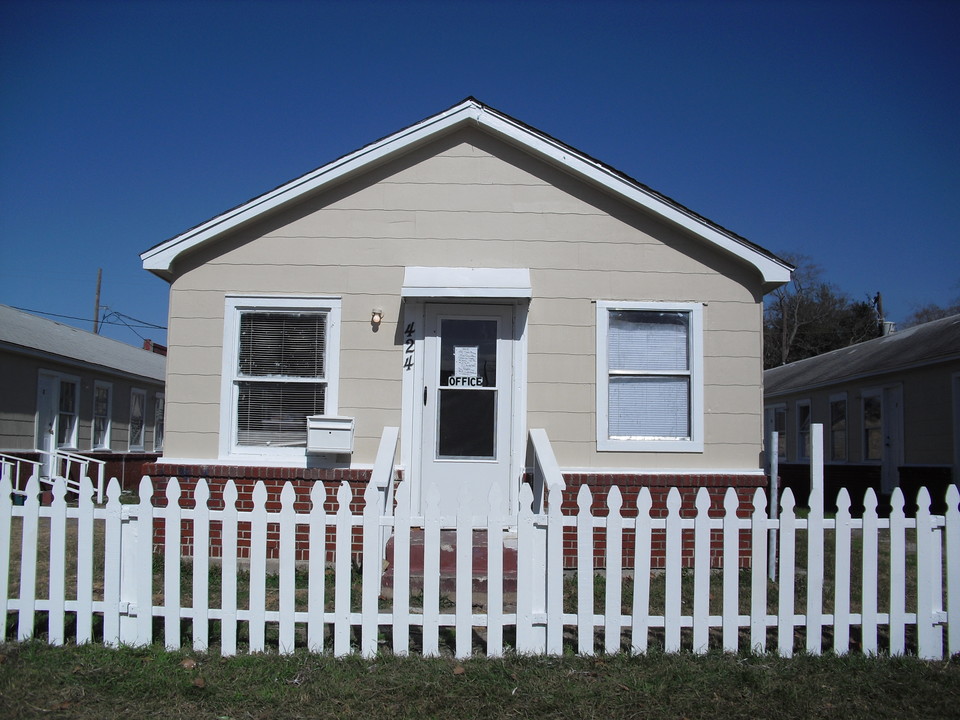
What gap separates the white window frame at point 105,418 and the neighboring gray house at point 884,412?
54.2 ft

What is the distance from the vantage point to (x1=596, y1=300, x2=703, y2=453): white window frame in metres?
7.84

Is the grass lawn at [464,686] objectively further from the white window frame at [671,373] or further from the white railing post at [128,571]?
the white window frame at [671,373]

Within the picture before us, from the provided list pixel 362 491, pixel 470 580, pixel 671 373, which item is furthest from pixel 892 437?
pixel 470 580

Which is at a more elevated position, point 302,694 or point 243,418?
point 243,418

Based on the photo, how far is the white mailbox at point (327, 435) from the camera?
7.50m

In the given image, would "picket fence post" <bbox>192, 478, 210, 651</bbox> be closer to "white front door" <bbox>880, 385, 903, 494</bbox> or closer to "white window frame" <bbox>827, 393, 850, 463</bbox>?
"white front door" <bbox>880, 385, 903, 494</bbox>

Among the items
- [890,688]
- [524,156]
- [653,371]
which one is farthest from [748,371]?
[890,688]

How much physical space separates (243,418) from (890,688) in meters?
5.89

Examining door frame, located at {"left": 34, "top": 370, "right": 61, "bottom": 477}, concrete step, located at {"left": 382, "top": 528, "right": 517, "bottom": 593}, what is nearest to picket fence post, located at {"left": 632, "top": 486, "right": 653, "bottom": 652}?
concrete step, located at {"left": 382, "top": 528, "right": 517, "bottom": 593}

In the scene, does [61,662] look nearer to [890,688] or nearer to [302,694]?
[302,694]

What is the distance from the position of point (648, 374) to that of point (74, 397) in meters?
14.6

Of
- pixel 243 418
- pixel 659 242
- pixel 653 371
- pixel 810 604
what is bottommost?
pixel 810 604

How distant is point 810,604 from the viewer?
5.22 m

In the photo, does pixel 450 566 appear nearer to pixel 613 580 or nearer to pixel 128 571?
pixel 613 580
